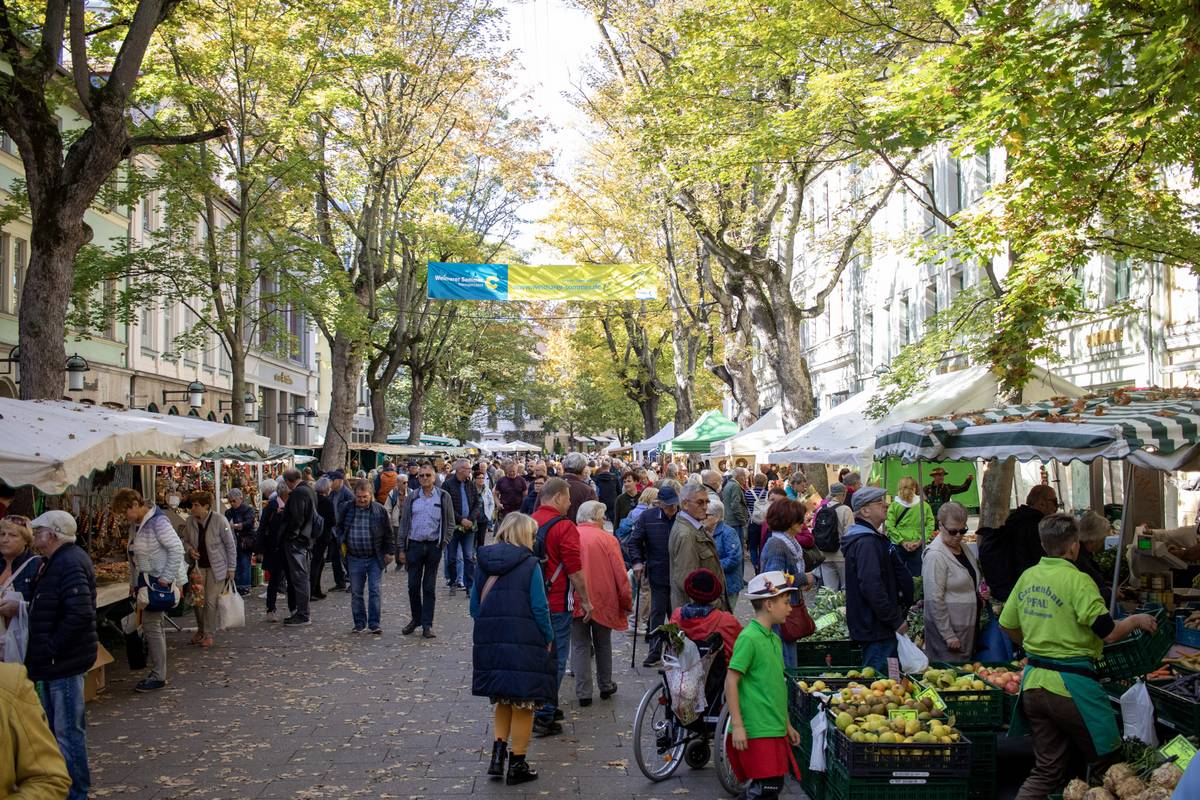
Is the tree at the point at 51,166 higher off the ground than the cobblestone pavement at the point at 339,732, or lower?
higher

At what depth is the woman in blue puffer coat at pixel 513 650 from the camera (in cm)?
671

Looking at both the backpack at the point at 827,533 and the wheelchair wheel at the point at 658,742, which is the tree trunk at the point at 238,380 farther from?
the wheelchair wheel at the point at 658,742

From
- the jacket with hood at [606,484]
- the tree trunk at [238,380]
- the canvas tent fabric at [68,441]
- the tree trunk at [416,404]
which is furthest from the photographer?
the tree trunk at [416,404]

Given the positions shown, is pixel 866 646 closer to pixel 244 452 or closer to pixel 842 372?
pixel 244 452

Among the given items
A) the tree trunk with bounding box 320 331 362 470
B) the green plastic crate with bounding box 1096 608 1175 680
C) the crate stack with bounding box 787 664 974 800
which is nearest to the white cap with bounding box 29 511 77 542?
the crate stack with bounding box 787 664 974 800

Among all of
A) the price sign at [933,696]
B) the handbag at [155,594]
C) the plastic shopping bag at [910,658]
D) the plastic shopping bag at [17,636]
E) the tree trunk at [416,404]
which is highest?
the tree trunk at [416,404]

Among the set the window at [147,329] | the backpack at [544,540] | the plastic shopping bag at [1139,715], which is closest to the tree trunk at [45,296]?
the backpack at [544,540]

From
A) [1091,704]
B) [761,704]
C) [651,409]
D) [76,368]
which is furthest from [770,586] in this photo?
[651,409]

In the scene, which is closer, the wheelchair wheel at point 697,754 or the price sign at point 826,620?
the wheelchair wheel at point 697,754

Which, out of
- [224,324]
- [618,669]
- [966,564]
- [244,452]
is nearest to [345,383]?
[224,324]

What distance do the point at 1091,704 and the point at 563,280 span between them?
72.8 feet

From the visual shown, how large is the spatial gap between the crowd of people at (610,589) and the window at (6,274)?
34.6 ft

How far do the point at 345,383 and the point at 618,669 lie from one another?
1960 centimetres

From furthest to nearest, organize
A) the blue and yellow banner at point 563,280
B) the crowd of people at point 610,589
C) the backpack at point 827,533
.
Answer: the blue and yellow banner at point 563,280 < the backpack at point 827,533 < the crowd of people at point 610,589
